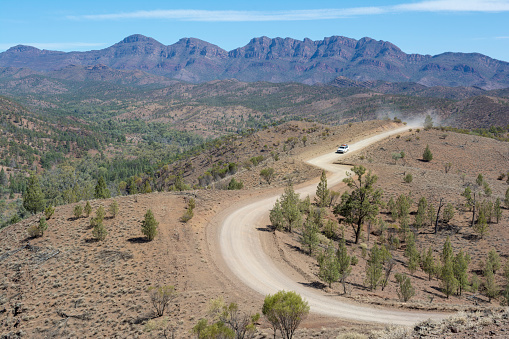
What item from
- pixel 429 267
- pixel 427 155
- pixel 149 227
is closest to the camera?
pixel 149 227

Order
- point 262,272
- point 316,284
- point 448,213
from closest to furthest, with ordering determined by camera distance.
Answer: point 316,284
point 262,272
point 448,213

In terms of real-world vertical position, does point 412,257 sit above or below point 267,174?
below

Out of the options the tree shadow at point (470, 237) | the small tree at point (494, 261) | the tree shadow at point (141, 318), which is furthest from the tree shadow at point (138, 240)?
the tree shadow at point (470, 237)

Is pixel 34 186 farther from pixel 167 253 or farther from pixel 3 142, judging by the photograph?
pixel 3 142

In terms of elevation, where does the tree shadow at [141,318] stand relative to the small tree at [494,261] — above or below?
below

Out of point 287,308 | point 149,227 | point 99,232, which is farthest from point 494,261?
point 99,232

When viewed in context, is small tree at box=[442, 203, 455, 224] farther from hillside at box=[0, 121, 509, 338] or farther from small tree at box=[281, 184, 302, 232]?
small tree at box=[281, 184, 302, 232]

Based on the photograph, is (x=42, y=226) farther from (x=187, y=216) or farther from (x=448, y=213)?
(x=448, y=213)

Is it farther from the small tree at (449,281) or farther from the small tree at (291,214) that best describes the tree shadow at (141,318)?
the small tree at (449,281)
